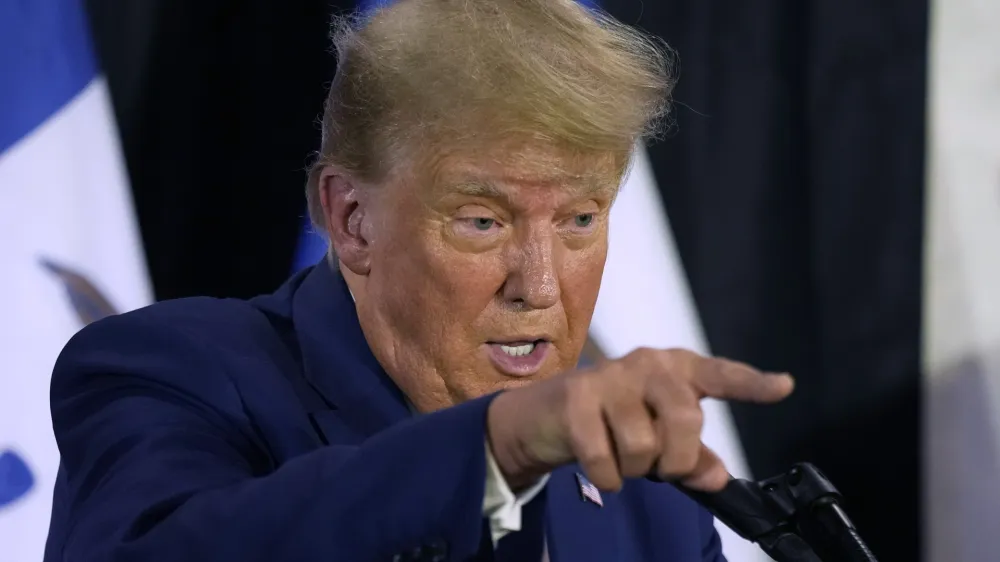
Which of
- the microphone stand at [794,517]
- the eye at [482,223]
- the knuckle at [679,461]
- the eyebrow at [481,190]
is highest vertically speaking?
the eyebrow at [481,190]

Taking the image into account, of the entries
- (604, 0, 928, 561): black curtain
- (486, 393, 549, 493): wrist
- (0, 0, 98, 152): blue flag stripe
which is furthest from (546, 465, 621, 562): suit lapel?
(0, 0, 98, 152): blue flag stripe

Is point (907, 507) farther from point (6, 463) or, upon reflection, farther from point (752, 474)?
point (6, 463)

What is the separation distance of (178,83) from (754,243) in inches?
42.4

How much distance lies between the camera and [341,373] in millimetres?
1532

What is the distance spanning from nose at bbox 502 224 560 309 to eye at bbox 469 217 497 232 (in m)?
0.04

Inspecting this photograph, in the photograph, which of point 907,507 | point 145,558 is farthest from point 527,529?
point 907,507

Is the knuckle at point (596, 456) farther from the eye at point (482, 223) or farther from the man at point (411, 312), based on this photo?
the eye at point (482, 223)

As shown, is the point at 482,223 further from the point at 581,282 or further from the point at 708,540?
the point at 708,540

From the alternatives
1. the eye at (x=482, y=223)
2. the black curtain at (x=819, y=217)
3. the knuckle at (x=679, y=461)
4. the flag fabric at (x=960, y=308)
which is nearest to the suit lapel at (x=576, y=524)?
the eye at (x=482, y=223)

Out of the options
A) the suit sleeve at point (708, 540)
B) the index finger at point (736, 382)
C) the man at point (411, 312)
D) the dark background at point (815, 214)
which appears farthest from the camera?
the dark background at point (815, 214)

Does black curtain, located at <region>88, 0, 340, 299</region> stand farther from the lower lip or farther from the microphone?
the microphone

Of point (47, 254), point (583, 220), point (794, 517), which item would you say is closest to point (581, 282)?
point (583, 220)

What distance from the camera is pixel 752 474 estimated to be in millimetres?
2412

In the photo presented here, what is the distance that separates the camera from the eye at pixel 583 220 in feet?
5.04
